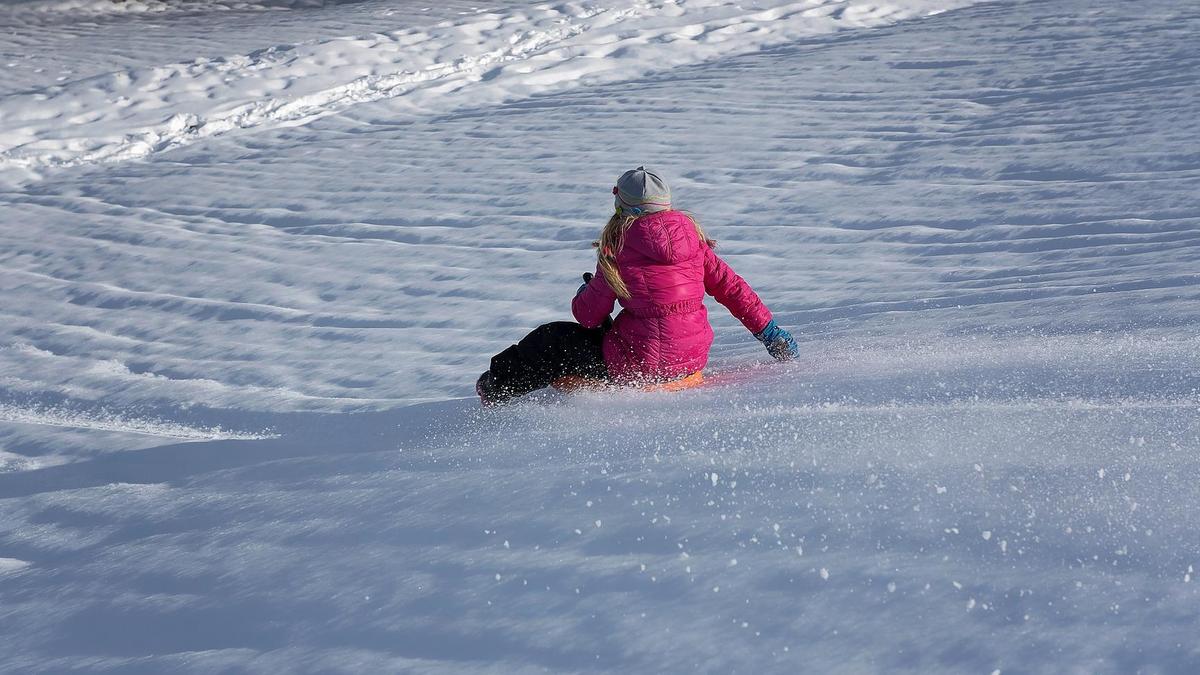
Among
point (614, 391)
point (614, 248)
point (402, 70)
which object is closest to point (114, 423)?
point (614, 391)

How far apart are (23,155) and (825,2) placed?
637 centimetres

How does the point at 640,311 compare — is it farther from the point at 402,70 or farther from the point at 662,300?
the point at 402,70

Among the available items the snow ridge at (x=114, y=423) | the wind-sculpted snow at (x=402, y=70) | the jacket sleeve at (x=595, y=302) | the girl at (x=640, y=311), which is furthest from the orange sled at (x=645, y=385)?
the wind-sculpted snow at (x=402, y=70)

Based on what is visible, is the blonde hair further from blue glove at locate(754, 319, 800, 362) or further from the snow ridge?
the snow ridge

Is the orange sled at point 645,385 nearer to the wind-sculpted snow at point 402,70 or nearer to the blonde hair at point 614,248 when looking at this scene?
the blonde hair at point 614,248

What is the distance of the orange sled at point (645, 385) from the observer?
3.22 meters

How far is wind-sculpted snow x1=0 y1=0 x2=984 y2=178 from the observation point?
7.71 m

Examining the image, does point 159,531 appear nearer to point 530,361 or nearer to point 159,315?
point 530,361

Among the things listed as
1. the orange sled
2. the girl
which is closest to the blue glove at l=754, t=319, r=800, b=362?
the girl

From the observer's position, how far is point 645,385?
323 cm

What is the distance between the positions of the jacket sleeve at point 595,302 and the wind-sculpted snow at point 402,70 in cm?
523

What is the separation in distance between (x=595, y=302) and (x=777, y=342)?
60 centimetres

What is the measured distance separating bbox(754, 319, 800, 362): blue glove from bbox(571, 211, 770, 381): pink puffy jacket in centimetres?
7

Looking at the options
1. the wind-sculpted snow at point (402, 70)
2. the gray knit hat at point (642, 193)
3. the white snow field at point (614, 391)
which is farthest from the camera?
the wind-sculpted snow at point (402, 70)
